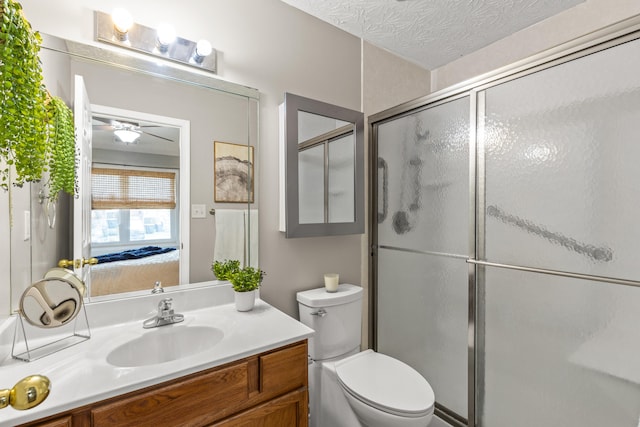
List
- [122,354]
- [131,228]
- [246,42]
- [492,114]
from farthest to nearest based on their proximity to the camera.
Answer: [246,42] → [492,114] → [131,228] → [122,354]

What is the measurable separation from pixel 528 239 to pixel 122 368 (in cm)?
160

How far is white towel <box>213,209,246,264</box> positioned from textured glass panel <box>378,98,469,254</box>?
3.09ft

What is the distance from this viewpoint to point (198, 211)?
4.82ft

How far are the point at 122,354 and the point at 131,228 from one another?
0.49 meters

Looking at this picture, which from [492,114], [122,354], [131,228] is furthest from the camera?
[492,114]

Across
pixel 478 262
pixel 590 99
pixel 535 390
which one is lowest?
pixel 535 390

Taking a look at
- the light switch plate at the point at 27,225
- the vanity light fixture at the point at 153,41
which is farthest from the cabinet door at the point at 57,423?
the vanity light fixture at the point at 153,41

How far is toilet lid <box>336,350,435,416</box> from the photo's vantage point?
1.29 metres

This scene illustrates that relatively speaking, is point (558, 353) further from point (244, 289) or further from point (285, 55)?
point (285, 55)

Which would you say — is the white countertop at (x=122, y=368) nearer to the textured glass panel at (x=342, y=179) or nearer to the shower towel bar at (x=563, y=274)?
the textured glass panel at (x=342, y=179)

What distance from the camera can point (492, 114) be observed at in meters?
1.46

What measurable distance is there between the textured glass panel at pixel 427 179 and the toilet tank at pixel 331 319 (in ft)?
1.69

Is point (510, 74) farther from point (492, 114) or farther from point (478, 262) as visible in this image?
point (478, 262)

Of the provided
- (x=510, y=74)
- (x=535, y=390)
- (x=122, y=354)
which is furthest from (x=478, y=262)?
(x=122, y=354)
